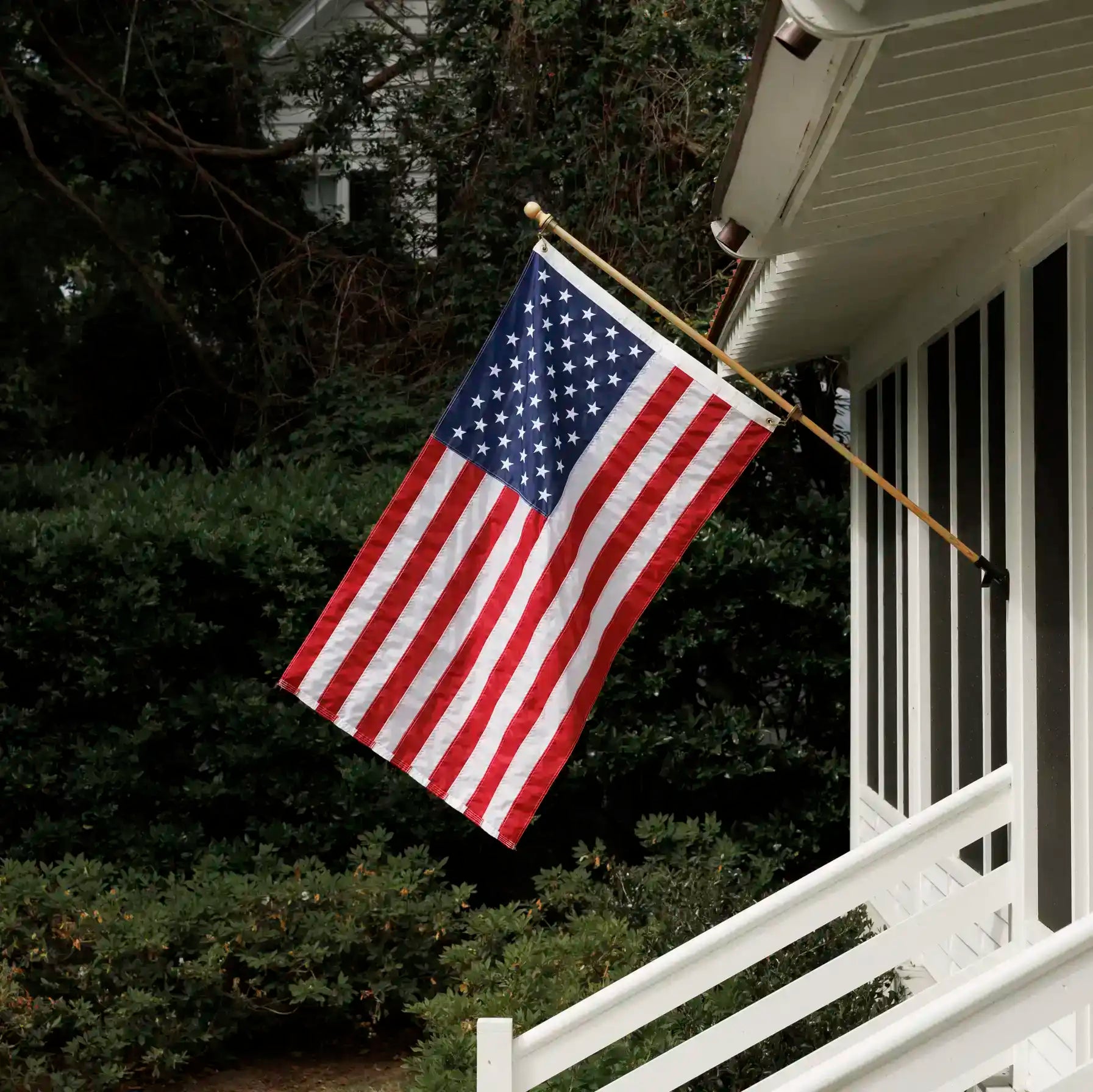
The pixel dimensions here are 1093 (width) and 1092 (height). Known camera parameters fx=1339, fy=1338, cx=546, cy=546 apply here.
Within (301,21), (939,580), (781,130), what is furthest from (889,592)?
(301,21)

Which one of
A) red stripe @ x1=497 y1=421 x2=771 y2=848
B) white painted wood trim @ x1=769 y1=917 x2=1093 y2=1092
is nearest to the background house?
white painted wood trim @ x1=769 y1=917 x2=1093 y2=1092

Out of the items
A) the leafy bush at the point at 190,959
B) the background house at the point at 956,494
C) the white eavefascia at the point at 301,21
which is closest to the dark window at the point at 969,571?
the background house at the point at 956,494

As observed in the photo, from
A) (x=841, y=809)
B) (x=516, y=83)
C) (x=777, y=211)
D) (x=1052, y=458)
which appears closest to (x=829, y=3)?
(x=777, y=211)

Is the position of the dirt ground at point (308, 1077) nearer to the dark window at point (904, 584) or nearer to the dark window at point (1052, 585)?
the dark window at point (904, 584)

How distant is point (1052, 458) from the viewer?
3262 millimetres

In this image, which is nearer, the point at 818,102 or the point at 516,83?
the point at 818,102

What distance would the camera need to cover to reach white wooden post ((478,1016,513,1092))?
2.82 metres

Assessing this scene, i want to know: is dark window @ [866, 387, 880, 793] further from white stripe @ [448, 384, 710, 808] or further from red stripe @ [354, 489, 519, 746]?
red stripe @ [354, 489, 519, 746]

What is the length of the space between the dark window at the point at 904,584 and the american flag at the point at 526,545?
1.69 metres

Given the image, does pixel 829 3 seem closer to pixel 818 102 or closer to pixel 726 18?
pixel 818 102

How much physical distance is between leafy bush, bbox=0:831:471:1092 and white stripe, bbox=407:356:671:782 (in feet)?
8.54

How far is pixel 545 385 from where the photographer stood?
363 centimetres

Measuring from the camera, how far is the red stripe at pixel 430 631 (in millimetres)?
3754

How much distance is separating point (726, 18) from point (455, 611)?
7.24m
